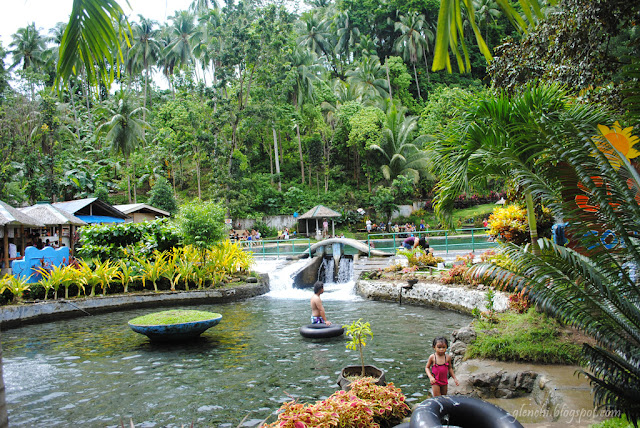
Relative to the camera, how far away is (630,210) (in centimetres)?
422

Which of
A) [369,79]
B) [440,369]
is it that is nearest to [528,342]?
[440,369]

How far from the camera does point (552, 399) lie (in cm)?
491

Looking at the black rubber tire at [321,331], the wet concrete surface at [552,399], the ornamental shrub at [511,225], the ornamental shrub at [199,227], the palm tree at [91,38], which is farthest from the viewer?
the ornamental shrub at [199,227]

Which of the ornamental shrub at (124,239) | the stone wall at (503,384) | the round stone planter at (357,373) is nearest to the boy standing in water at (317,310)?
the round stone planter at (357,373)

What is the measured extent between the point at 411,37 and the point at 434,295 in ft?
124

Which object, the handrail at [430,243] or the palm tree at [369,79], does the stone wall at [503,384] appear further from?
the palm tree at [369,79]

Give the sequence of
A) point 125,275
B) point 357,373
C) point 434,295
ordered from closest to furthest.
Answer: point 357,373
point 434,295
point 125,275

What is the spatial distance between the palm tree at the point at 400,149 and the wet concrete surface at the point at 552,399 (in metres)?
30.8

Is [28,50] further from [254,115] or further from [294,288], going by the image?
[294,288]

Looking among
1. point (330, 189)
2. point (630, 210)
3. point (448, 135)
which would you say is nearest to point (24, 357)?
point (448, 135)

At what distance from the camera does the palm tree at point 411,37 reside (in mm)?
44125

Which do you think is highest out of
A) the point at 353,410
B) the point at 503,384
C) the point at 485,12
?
the point at 485,12

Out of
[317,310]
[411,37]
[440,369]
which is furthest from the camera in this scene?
[411,37]

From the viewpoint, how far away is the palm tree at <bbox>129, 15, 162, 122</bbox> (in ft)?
144
